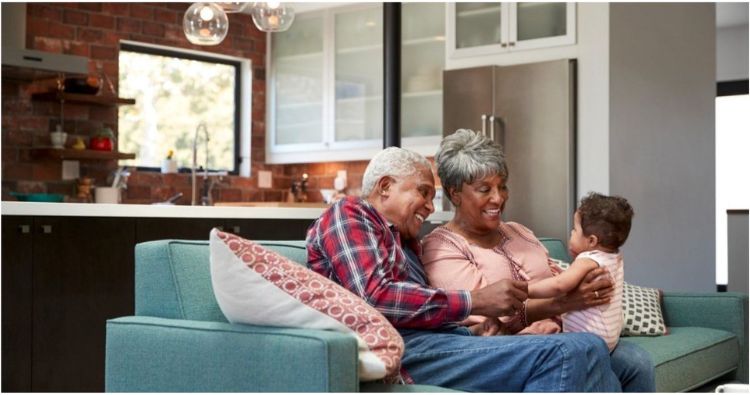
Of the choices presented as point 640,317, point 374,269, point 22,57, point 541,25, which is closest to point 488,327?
point 374,269

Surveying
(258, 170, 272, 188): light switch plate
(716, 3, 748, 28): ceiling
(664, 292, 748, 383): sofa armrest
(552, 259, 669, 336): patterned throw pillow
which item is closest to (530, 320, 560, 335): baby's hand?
(552, 259, 669, 336): patterned throw pillow

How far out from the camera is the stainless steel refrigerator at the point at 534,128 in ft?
18.0

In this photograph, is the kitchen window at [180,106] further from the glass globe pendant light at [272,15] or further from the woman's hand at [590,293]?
the woman's hand at [590,293]

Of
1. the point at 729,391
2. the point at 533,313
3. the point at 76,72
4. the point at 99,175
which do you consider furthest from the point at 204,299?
the point at 99,175

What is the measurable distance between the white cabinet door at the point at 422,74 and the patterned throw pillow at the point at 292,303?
15.3 feet

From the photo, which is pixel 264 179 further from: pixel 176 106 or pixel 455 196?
pixel 455 196

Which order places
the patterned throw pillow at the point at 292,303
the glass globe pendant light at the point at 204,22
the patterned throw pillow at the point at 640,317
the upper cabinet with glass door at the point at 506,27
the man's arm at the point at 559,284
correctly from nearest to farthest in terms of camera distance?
the patterned throw pillow at the point at 292,303 → the man's arm at the point at 559,284 → the patterned throw pillow at the point at 640,317 → the glass globe pendant light at the point at 204,22 → the upper cabinet with glass door at the point at 506,27

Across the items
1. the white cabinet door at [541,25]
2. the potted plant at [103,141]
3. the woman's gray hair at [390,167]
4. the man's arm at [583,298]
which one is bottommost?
the man's arm at [583,298]

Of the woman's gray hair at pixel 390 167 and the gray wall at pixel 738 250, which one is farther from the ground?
the woman's gray hair at pixel 390 167

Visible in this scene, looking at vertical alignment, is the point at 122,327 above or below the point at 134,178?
below

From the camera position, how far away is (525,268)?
107 inches

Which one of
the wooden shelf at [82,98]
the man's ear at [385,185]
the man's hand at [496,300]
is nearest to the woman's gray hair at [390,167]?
the man's ear at [385,185]

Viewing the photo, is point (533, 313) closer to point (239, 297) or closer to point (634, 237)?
point (239, 297)

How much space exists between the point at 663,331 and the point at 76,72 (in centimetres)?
397
